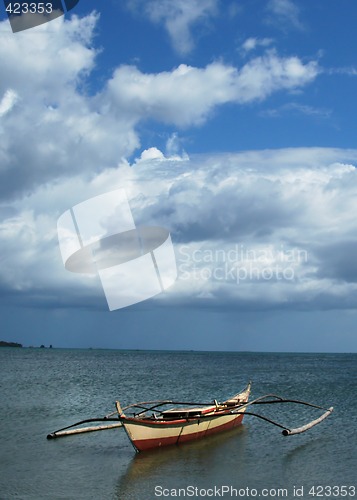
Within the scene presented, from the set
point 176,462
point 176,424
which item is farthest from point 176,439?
point 176,462

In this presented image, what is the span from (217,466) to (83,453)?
5378mm

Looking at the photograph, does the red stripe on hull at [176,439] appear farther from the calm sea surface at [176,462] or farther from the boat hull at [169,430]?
the calm sea surface at [176,462]

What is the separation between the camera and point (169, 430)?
20.3 metres

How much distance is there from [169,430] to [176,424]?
1.39 feet

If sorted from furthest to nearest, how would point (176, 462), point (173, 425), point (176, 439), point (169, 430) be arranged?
point (176, 439) → point (173, 425) → point (169, 430) → point (176, 462)

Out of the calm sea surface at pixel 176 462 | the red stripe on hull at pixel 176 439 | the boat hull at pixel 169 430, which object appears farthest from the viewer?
the red stripe on hull at pixel 176 439

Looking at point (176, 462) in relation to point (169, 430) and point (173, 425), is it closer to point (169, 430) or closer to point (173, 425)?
point (169, 430)

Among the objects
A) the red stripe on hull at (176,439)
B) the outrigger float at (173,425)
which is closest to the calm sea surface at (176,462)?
the red stripe on hull at (176,439)

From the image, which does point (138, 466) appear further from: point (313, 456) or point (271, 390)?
point (271, 390)

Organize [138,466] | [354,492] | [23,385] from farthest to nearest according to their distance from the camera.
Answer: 1. [23,385]
2. [138,466]
3. [354,492]

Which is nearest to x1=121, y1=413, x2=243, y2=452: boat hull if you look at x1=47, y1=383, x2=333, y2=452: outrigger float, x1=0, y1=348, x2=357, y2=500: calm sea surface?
x1=47, y1=383, x2=333, y2=452: outrigger float

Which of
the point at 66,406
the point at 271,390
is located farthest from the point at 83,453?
the point at 271,390

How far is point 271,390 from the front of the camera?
155 ft

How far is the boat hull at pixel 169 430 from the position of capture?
19047mm
